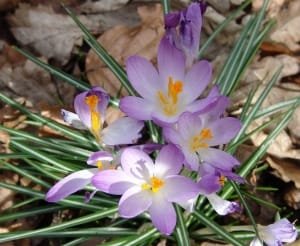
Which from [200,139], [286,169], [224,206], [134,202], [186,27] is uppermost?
[186,27]

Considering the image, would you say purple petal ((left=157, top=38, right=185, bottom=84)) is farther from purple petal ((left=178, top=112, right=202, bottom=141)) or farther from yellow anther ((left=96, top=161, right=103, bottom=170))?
yellow anther ((left=96, top=161, right=103, bottom=170))

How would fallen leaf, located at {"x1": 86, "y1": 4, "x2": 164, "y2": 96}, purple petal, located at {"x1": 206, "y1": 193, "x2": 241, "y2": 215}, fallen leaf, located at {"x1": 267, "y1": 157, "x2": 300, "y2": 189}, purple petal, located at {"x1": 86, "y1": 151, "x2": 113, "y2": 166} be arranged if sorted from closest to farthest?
purple petal, located at {"x1": 86, "y1": 151, "x2": 113, "y2": 166} → purple petal, located at {"x1": 206, "y1": 193, "x2": 241, "y2": 215} → fallen leaf, located at {"x1": 267, "y1": 157, "x2": 300, "y2": 189} → fallen leaf, located at {"x1": 86, "y1": 4, "x2": 164, "y2": 96}

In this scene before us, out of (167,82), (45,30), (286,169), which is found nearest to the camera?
(167,82)

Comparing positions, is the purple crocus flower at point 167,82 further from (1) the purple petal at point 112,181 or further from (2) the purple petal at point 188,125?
(1) the purple petal at point 112,181

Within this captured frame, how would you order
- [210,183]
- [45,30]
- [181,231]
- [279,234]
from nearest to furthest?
[210,183] → [279,234] → [181,231] → [45,30]

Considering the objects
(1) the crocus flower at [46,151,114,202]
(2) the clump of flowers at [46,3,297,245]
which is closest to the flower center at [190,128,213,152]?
(2) the clump of flowers at [46,3,297,245]

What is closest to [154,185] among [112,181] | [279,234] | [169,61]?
[112,181]

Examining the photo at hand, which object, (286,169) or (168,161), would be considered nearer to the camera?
(168,161)

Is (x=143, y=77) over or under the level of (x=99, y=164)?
over

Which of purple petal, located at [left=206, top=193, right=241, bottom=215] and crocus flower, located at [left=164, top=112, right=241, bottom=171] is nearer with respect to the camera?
crocus flower, located at [left=164, top=112, right=241, bottom=171]

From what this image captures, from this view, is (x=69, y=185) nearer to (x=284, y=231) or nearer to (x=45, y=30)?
(x=284, y=231)
